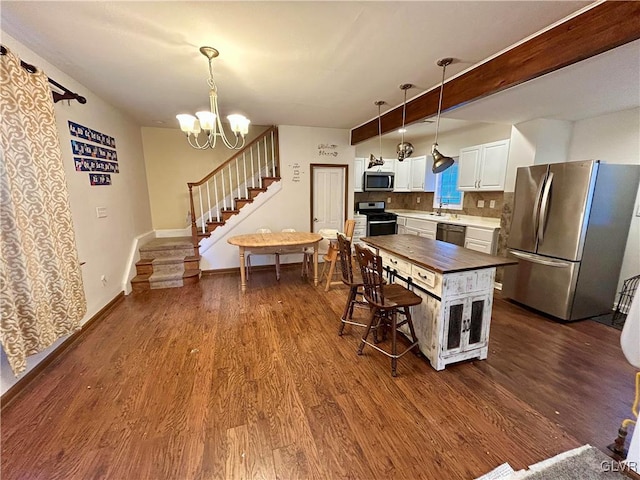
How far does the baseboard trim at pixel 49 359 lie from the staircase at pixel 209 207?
2.84ft

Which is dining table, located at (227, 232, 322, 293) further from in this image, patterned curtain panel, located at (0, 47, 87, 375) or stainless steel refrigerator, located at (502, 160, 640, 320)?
stainless steel refrigerator, located at (502, 160, 640, 320)

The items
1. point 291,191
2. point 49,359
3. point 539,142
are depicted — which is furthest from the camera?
point 291,191

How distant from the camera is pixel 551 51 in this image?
1.78m

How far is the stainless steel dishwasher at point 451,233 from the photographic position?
430cm

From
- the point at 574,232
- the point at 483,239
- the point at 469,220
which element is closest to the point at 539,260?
the point at 574,232

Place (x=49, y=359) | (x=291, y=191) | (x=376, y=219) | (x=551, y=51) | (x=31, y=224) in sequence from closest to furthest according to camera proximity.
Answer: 1. (x=551, y=51)
2. (x=31, y=224)
3. (x=49, y=359)
4. (x=291, y=191)
5. (x=376, y=219)

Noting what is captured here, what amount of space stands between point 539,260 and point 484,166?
183 centimetres

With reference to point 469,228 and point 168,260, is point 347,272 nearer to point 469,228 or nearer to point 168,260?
point 469,228

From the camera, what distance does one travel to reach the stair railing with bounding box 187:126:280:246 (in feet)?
16.0

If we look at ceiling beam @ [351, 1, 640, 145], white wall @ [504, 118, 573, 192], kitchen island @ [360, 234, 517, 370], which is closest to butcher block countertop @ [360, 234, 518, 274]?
kitchen island @ [360, 234, 517, 370]

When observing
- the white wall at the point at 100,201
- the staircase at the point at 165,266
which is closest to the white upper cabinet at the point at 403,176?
the staircase at the point at 165,266

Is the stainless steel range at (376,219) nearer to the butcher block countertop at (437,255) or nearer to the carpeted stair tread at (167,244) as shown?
the butcher block countertop at (437,255)

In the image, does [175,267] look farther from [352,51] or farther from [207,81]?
[352,51]

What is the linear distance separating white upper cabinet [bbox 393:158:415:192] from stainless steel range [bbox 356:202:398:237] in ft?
2.00
